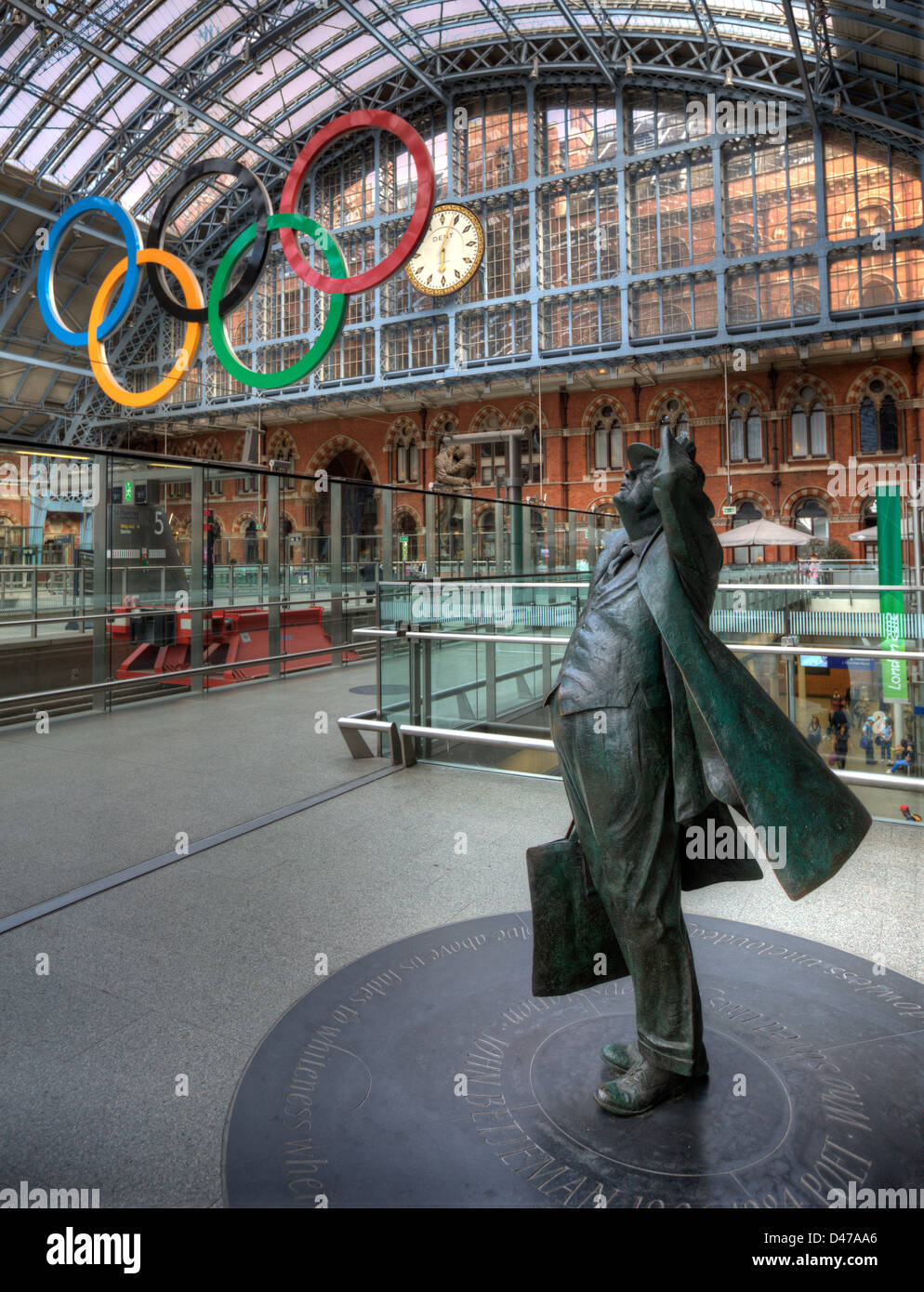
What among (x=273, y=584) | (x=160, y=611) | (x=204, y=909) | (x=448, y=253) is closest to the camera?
(x=204, y=909)

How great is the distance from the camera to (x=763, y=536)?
15859 mm

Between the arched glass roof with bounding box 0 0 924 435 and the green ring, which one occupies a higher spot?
the arched glass roof with bounding box 0 0 924 435

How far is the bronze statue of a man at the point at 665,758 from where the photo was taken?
1.65 m

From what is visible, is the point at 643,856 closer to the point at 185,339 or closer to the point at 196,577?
the point at 196,577

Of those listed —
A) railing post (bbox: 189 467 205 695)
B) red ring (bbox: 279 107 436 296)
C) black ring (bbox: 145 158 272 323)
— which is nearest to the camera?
railing post (bbox: 189 467 205 695)

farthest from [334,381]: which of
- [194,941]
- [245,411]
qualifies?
[194,941]

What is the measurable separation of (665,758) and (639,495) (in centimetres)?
61

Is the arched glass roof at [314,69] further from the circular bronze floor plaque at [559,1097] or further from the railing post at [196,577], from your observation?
the circular bronze floor plaque at [559,1097]

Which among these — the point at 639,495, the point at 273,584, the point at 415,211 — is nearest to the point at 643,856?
the point at 639,495

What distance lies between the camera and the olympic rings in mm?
10258

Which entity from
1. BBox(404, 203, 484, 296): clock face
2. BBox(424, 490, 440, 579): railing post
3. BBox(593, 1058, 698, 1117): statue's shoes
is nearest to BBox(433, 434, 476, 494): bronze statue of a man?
BBox(424, 490, 440, 579): railing post

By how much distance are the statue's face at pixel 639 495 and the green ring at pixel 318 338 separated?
29.8 feet

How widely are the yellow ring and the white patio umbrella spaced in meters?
9.94

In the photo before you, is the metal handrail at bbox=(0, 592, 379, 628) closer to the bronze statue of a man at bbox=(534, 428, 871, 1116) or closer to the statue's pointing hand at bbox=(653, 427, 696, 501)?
the bronze statue of a man at bbox=(534, 428, 871, 1116)
